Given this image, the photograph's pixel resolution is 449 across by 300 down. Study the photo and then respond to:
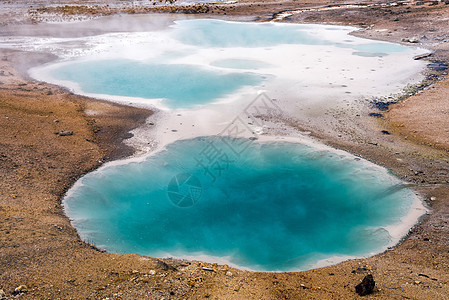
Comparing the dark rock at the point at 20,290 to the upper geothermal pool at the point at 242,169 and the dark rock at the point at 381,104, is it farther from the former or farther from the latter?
the dark rock at the point at 381,104

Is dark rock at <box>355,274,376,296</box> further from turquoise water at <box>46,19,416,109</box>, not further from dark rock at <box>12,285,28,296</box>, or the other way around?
turquoise water at <box>46,19,416,109</box>

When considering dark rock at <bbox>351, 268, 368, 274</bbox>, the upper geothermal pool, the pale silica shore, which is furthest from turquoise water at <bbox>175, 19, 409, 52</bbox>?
dark rock at <bbox>351, 268, 368, 274</bbox>

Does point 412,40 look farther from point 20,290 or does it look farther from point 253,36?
point 20,290

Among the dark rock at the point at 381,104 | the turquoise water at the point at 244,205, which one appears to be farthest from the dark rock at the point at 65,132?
the dark rock at the point at 381,104

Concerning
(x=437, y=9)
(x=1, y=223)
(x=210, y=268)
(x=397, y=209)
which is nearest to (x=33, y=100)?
(x=1, y=223)

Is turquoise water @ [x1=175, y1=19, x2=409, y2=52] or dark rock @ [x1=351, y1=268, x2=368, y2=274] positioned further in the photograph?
turquoise water @ [x1=175, y1=19, x2=409, y2=52]

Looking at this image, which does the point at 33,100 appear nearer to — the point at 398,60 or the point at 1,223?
the point at 1,223

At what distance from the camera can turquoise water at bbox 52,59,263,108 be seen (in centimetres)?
1636

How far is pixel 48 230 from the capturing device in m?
7.66

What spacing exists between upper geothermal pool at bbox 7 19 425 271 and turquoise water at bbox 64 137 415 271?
31 millimetres

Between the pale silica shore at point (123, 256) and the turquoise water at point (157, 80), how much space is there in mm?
1759

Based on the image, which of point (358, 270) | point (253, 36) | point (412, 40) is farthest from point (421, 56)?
point (358, 270)

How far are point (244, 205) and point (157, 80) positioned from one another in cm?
1074

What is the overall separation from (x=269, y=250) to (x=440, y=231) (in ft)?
12.3
